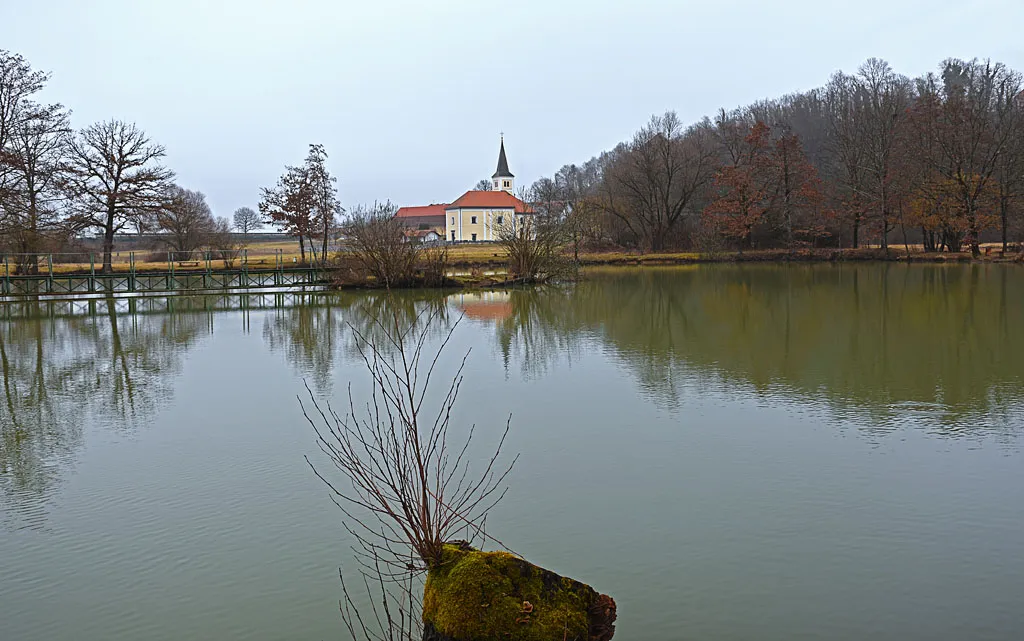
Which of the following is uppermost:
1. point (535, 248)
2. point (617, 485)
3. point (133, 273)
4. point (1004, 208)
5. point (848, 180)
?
point (848, 180)

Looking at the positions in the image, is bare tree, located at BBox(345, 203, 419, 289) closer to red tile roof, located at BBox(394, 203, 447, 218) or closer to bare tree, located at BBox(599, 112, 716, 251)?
bare tree, located at BBox(599, 112, 716, 251)

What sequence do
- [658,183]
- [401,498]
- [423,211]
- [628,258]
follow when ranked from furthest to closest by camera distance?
[423,211], [658,183], [628,258], [401,498]

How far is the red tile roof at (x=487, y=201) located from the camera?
89062 millimetres

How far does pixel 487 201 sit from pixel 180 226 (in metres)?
50.2

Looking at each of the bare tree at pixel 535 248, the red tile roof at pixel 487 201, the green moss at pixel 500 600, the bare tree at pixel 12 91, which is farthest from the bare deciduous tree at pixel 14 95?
the red tile roof at pixel 487 201

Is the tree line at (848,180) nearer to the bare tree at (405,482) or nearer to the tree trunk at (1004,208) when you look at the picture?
the tree trunk at (1004,208)

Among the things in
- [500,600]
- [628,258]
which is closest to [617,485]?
[500,600]

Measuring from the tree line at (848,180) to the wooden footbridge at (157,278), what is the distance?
39.8 ft

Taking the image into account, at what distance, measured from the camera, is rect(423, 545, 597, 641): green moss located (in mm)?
3588

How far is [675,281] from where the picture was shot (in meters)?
33.2

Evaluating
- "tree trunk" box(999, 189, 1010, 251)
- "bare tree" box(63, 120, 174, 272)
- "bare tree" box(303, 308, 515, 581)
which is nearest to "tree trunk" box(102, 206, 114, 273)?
"bare tree" box(63, 120, 174, 272)

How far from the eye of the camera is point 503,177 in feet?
323

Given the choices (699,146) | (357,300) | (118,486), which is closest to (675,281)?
(357,300)

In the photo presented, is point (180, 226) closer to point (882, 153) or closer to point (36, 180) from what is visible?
point (36, 180)
